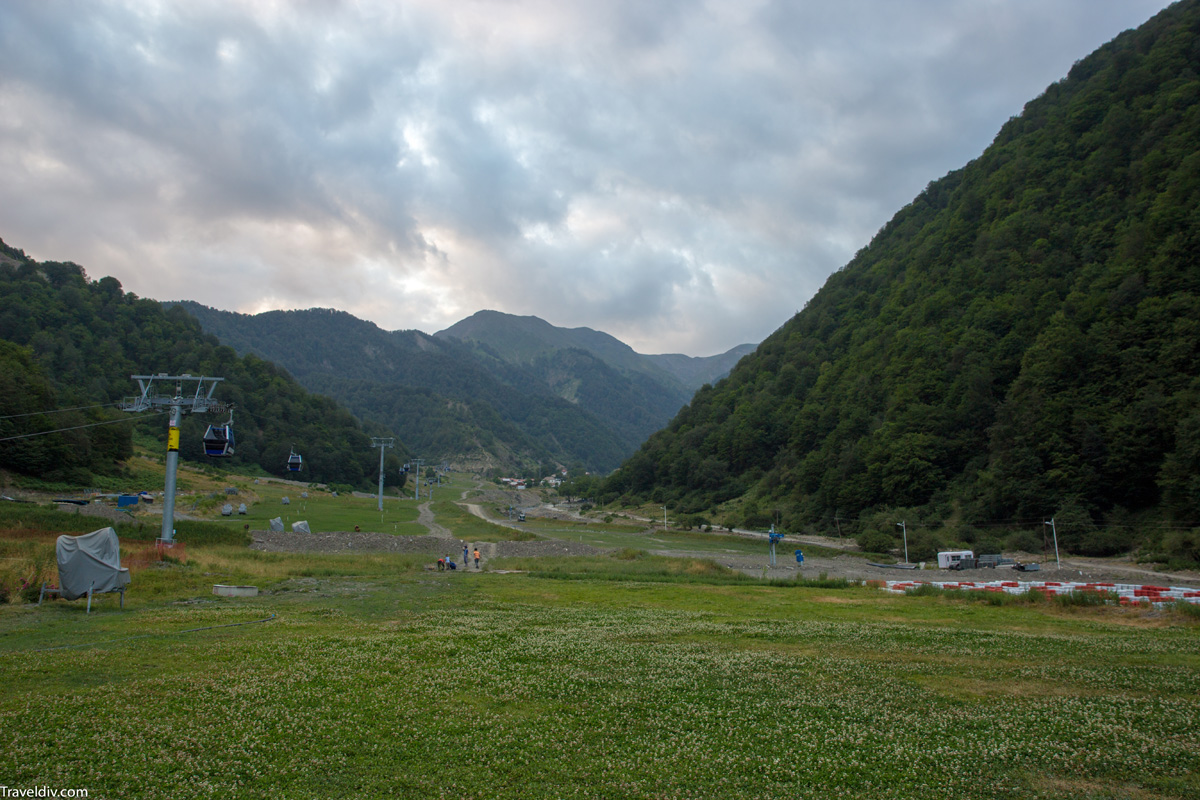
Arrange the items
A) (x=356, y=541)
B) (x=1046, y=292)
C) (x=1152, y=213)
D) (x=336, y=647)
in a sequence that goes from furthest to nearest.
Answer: (x=1046, y=292) → (x=1152, y=213) → (x=356, y=541) → (x=336, y=647)

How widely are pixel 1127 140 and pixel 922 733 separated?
110 m

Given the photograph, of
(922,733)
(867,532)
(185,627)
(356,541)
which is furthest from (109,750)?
(867,532)

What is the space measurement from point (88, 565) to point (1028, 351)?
8550 cm

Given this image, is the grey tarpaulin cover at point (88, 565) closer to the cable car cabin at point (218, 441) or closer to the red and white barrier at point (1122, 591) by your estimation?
the cable car cabin at point (218, 441)

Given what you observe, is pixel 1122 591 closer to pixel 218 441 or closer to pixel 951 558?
A: pixel 951 558

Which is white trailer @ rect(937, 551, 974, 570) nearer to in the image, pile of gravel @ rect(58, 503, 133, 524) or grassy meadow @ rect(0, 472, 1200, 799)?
grassy meadow @ rect(0, 472, 1200, 799)

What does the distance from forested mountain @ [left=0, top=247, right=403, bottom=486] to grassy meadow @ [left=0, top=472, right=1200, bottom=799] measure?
361 ft

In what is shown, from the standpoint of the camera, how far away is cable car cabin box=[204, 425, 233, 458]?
138 feet

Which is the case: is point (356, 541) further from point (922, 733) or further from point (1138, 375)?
point (1138, 375)

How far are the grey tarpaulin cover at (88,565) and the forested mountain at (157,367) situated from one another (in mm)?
98588

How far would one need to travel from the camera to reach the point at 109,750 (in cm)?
816

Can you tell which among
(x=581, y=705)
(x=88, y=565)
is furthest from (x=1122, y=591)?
(x=88, y=565)

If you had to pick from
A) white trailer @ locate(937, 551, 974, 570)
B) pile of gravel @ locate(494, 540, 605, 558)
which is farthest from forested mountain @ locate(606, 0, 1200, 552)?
pile of gravel @ locate(494, 540, 605, 558)

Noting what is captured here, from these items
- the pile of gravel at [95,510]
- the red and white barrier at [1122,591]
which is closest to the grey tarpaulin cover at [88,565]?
the pile of gravel at [95,510]
